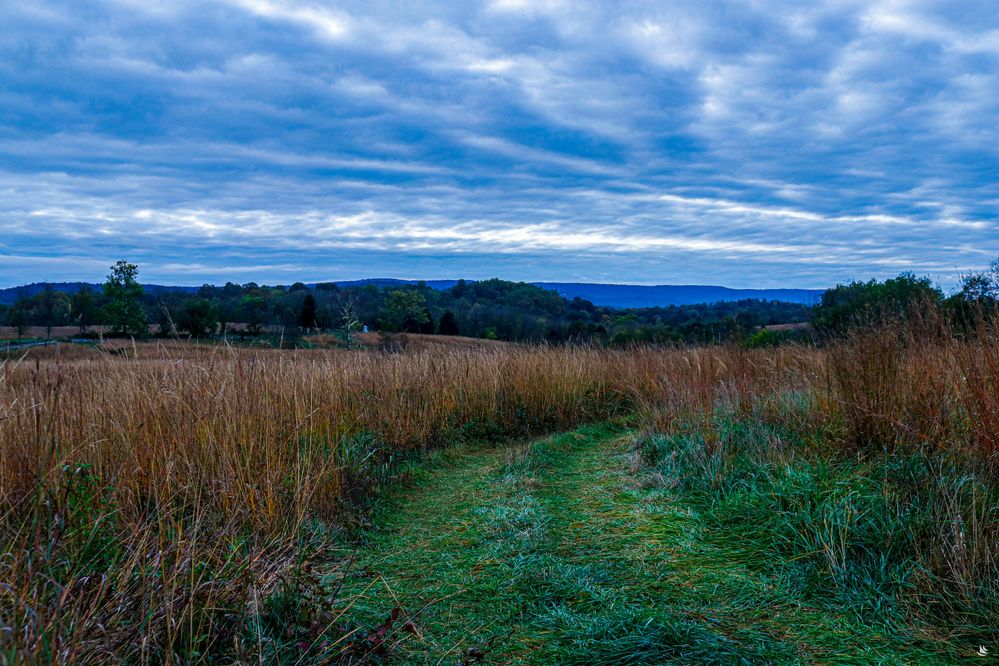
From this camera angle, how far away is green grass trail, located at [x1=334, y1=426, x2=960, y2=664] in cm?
267

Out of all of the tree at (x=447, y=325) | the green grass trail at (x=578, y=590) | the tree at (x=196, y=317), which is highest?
the tree at (x=196, y=317)

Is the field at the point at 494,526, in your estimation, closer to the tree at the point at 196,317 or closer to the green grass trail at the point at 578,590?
the green grass trail at the point at 578,590

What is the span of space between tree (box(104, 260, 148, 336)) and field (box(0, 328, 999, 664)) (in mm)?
15148

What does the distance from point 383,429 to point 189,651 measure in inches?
178

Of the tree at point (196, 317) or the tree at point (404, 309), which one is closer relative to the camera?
the tree at point (196, 317)

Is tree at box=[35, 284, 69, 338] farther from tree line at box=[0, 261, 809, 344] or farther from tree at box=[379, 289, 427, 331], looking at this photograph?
tree at box=[379, 289, 427, 331]

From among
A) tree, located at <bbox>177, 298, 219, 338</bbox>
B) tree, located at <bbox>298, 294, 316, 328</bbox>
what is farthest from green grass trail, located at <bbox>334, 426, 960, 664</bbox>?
tree, located at <bbox>298, 294, 316, 328</bbox>

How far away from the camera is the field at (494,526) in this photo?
8.01ft

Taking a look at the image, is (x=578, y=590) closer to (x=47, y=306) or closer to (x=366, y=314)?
(x=47, y=306)

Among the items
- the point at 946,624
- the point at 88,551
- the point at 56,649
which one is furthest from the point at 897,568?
the point at 88,551

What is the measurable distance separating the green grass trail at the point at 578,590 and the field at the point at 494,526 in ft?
0.05

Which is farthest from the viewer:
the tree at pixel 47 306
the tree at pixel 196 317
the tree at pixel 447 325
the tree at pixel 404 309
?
the tree at pixel 404 309

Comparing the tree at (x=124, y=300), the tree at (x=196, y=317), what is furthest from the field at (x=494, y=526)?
the tree at (x=124, y=300)

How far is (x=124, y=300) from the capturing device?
2220 centimetres
